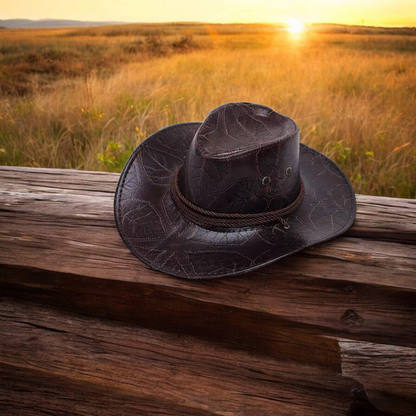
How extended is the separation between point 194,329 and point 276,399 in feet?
1.13

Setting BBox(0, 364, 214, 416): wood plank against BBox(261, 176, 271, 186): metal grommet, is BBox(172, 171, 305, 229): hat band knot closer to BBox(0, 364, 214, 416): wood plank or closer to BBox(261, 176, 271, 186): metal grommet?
BBox(261, 176, 271, 186): metal grommet

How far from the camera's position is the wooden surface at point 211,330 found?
1.08 meters

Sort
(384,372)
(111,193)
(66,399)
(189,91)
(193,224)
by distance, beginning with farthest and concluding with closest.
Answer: (189,91) → (111,193) → (193,224) → (66,399) → (384,372)

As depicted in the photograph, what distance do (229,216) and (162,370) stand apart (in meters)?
0.55

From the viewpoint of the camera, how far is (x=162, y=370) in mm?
1153


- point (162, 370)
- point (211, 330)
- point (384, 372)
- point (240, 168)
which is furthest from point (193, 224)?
point (384, 372)

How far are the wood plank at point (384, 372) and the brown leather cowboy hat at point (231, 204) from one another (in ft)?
1.19

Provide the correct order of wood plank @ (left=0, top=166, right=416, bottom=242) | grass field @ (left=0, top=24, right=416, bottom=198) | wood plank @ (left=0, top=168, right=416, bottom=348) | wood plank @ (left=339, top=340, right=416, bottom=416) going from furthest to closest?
grass field @ (left=0, top=24, right=416, bottom=198), wood plank @ (left=0, top=166, right=416, bottom=242), wood plank @ (left=0, top=168, right=416, bottom=348), wood plank @ (left=339, top=340, right=416, bottom=416)

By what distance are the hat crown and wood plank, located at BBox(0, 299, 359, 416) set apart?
1.68 feet

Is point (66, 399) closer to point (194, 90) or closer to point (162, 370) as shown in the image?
point (162, 370)

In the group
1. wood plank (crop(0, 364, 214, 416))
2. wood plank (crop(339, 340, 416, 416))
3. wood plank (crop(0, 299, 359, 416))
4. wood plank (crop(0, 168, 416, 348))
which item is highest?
wood plank (crop(0, 168, 416, 348))

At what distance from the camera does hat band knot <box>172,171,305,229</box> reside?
3.97ft

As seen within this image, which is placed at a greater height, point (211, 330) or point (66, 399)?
point (211, 330)

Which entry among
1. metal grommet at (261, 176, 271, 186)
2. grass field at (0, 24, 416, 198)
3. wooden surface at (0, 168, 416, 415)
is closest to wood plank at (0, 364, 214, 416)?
wooden surface at (0, 168, 416, 415)
